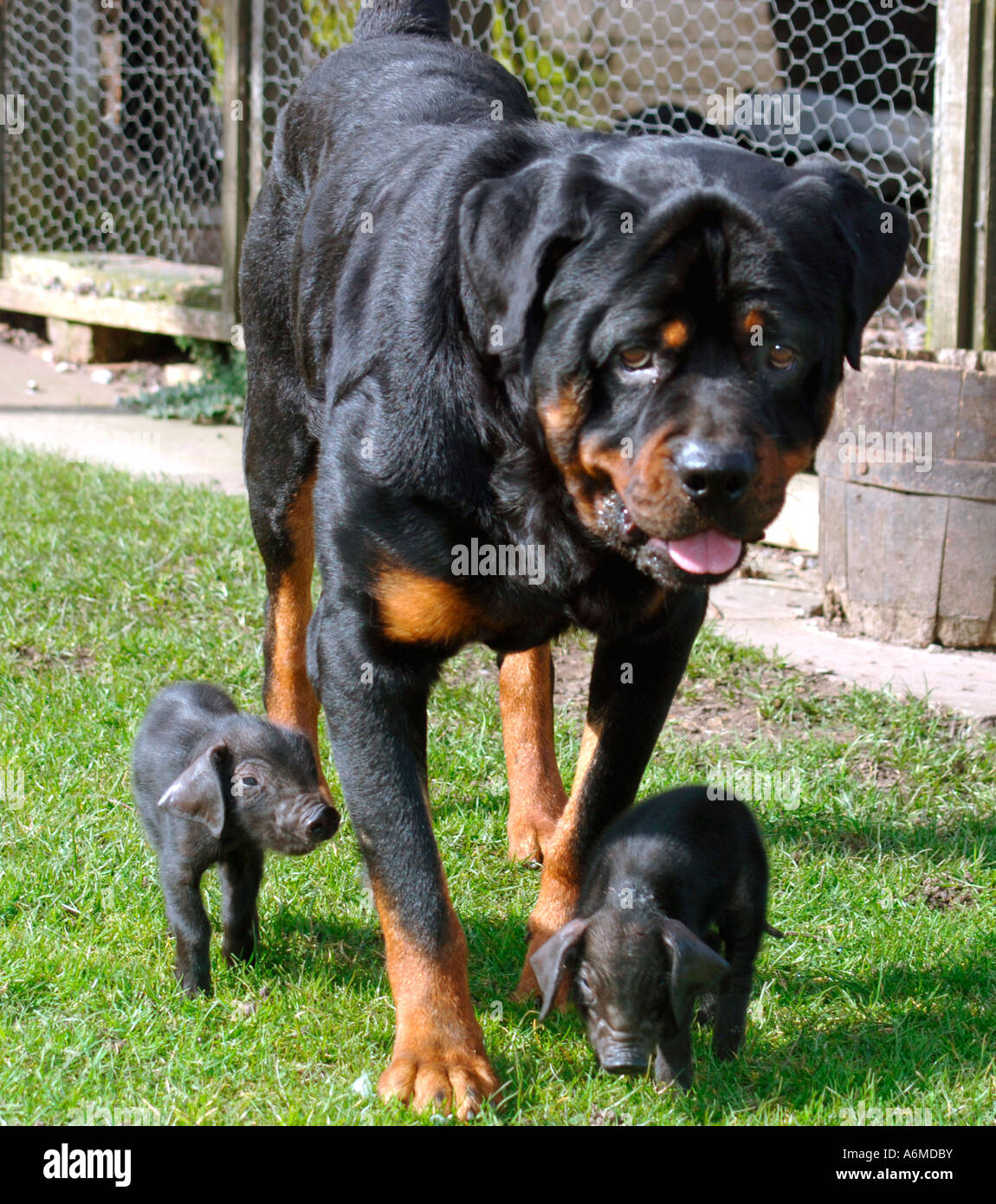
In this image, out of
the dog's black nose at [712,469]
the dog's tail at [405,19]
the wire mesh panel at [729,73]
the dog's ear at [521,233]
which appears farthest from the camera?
the wire mesh panel at [729,73]

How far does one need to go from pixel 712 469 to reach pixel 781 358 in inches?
12.1

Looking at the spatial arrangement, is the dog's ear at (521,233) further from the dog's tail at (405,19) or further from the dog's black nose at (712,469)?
the dog's tail at (405,19)

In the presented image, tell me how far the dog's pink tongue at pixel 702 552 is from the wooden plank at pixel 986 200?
3624 millimetres

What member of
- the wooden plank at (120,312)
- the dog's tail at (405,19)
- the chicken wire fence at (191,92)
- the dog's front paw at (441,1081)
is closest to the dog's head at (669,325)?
the dog's front paw at (441,1081)

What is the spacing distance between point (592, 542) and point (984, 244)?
3671 millimetres

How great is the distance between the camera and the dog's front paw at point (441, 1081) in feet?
9.01

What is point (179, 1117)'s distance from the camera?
2689mm

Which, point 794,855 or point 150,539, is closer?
point 794,855

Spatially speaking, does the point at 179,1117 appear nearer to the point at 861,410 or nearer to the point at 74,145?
the point at 861,410

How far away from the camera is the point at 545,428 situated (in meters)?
2.81

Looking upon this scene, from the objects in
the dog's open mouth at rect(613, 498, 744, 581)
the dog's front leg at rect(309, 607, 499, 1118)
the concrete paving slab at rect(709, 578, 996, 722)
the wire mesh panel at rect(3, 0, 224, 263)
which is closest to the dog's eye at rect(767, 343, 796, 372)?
the dog's open mouth at rect(613, 498, 744, 581)

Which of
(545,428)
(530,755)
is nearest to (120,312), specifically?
(530,755)

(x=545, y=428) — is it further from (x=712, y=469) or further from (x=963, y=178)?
(x=963, y=178)
